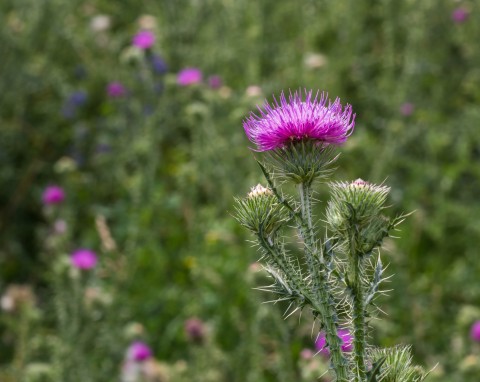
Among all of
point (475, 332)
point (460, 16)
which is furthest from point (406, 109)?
point (475, 332)

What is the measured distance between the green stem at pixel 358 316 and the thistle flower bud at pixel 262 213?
153mm

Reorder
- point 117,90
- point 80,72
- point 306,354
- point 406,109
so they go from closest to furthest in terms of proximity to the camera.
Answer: point 306,354
point 406,109
point 117,90
point 80,72

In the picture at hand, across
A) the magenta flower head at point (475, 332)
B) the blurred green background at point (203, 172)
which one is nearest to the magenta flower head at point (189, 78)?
the blurred green background at point (203, 172)

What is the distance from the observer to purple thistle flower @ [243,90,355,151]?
1.33 metres

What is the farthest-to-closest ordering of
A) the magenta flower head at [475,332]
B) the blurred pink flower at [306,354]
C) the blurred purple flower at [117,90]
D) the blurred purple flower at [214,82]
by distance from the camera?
the blurred purple flower at [117,90]
the blurred purple flower at [214,82]
the magenta flower head at [475,332]
the blurred pink flower at [306,354]

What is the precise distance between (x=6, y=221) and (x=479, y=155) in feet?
10.5

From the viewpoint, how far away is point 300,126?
52.7 inches

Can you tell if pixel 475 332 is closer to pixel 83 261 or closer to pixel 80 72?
pixel 83 261

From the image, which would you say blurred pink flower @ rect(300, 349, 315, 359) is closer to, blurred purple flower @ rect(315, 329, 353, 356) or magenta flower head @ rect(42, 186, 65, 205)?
blurred purple flower @ rect(315, 329, 353, 356)

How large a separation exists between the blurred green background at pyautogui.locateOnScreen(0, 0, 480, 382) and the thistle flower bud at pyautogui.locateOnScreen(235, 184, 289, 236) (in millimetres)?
1240

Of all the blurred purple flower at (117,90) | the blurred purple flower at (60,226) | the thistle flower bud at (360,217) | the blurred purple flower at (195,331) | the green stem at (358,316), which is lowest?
the green stem at (358,316)

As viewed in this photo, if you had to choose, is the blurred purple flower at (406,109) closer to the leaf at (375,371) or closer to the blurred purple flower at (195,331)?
the blurred purple flower at (195,331)

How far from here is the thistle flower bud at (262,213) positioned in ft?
4.39

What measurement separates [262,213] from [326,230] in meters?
0.13
